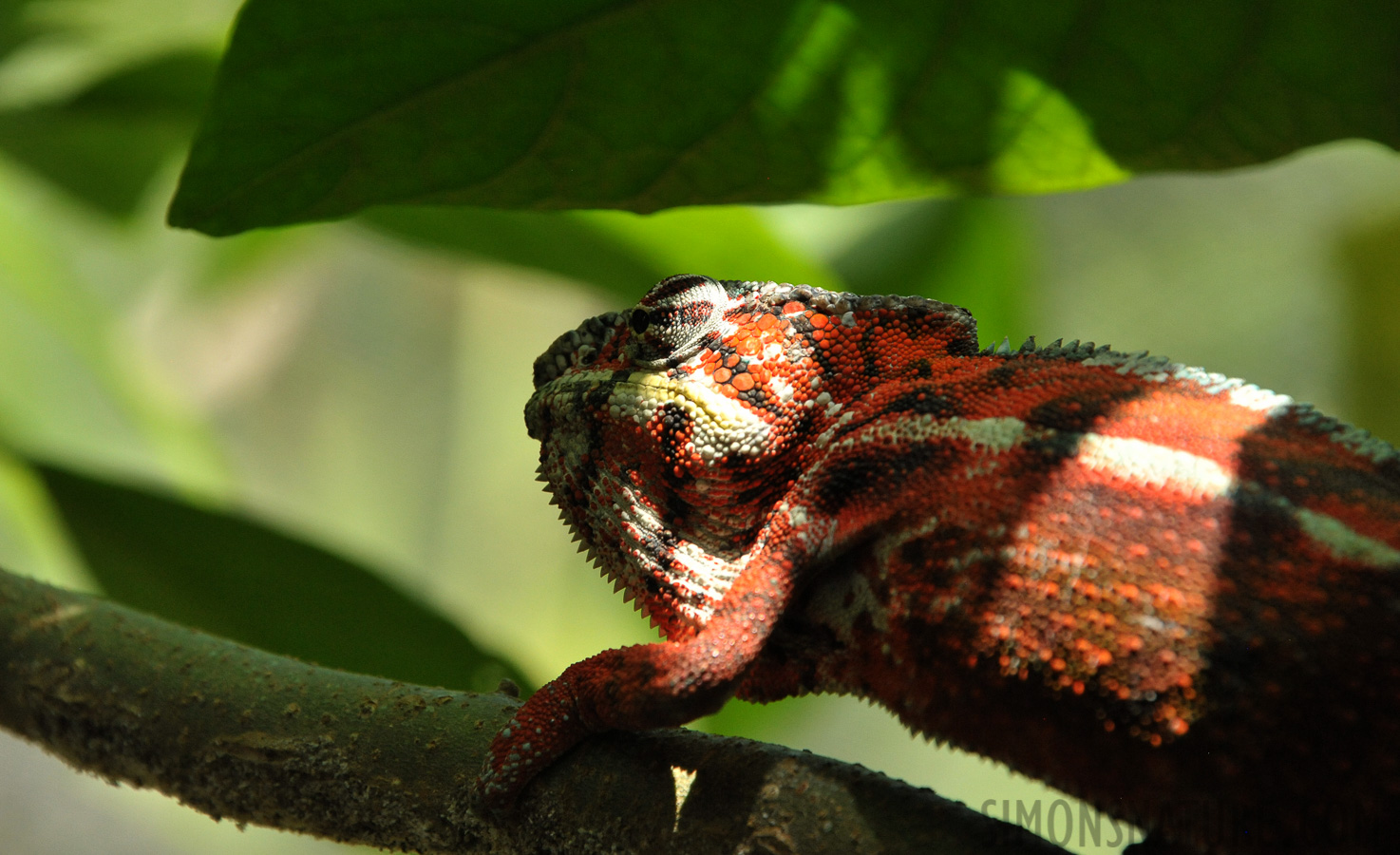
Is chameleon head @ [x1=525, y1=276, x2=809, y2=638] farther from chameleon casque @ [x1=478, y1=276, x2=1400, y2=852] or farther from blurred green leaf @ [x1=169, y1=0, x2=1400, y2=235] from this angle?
blurred green leaf @ [x1=169, y1=0, x2=1400, y2=235]

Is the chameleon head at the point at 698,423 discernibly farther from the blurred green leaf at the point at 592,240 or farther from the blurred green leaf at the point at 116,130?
the blurred green leaf at the point at 116,130

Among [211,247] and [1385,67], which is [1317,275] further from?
[211,247]

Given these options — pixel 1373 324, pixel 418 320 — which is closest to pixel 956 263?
pixel 1373 324

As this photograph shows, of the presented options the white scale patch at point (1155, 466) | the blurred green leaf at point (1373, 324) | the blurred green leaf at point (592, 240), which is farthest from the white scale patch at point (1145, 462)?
the blurred green leaf at point (1373, 324)

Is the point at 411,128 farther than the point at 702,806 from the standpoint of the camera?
Yes

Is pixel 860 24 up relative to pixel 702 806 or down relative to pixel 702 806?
up

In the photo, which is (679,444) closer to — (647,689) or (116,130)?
(647,689)

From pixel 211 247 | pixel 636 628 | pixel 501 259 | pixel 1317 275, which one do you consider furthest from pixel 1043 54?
pixel 1317 275
